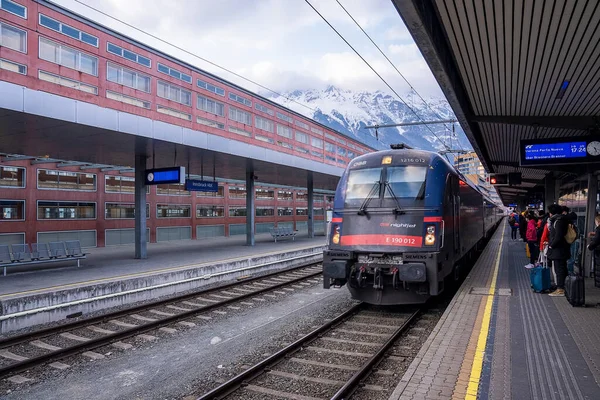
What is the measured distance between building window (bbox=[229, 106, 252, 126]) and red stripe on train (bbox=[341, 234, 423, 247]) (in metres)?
38.8

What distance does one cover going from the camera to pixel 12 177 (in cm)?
2266

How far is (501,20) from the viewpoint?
5.31 metres

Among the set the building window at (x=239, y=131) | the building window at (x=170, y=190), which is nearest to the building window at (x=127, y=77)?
the building window at (x=170, y=190)

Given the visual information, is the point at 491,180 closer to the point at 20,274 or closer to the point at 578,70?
the point at 578,70

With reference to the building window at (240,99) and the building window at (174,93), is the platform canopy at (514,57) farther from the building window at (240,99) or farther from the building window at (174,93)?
the building window at (240,99)

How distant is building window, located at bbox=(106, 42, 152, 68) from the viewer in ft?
103

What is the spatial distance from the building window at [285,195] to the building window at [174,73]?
15.0 metres

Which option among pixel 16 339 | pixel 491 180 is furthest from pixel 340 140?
pixel 16 339

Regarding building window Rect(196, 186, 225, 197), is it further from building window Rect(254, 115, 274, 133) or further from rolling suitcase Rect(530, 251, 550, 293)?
rolling suitcase Rect(530, 251, 550, 293)

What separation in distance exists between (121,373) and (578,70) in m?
8.39

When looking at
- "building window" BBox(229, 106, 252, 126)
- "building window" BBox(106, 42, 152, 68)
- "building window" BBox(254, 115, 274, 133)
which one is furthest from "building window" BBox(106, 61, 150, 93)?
"building window" BBox(254, 115, 274, 133)

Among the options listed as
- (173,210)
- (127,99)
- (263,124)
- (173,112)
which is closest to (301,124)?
(263,124)

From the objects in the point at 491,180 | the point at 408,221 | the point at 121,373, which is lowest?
the point at 121,373

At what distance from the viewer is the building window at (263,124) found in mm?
49312
